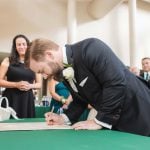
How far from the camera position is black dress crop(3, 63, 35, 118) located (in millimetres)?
2332

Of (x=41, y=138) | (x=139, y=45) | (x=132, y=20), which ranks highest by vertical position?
(x=132, y=20)

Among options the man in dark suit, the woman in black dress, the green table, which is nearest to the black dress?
the woman in black dress

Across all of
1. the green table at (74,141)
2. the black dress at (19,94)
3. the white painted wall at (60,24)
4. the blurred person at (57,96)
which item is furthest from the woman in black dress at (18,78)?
the white painted wall at (60,24)

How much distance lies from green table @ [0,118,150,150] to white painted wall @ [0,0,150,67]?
3.84 m

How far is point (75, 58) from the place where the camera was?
3.95 ft

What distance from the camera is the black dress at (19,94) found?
2.33 m

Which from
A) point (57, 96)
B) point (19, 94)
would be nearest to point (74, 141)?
point (19, 94)

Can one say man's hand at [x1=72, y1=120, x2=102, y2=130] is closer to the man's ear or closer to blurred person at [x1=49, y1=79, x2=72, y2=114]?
the man's ear

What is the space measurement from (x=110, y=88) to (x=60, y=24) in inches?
171

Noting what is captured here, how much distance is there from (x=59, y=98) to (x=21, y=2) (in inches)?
109

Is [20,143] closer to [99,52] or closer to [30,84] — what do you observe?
[99,52]

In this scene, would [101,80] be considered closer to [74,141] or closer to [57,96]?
[74,141]

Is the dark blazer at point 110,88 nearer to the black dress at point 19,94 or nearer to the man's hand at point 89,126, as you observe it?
the man's hand at point 89,126

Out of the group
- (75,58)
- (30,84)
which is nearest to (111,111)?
(75,58)
